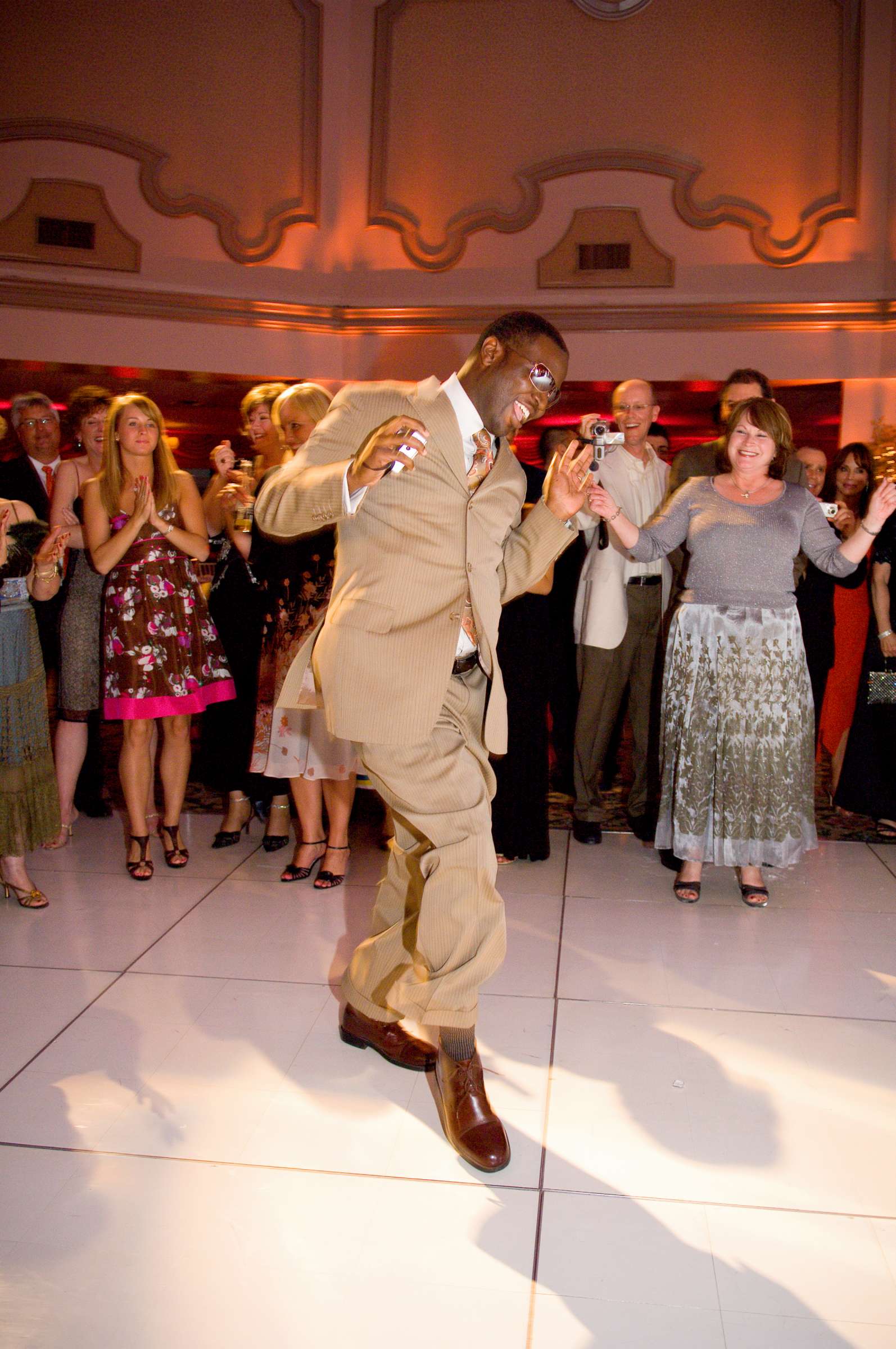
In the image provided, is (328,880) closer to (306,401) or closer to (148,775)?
(148,775)

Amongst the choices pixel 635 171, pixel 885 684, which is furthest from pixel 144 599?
pixel 635 171

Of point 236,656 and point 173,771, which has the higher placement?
point 236,656

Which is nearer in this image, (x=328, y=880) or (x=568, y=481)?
(x=568, y=481)

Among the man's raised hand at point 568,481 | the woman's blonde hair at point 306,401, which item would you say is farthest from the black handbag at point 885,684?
the man's raised hand at point 568,481

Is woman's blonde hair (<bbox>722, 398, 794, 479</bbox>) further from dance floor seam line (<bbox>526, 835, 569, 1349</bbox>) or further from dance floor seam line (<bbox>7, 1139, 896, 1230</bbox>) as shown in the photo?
dance floor seam line (<bbox>7, 1139, 896, 1230</bbox>)

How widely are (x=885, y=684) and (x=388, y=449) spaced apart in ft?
9.57

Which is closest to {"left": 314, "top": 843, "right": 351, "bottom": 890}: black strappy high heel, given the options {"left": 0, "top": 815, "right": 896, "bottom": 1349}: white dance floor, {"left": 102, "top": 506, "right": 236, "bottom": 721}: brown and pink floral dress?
{"left": 0, "top": 815, "right": 896, "bottom": 1349}: white dance floor

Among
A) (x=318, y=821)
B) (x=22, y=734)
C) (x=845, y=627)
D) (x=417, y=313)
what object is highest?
(x=417, y=313)

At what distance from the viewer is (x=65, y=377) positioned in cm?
877

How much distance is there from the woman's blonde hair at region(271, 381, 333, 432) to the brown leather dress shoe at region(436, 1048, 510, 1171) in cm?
190

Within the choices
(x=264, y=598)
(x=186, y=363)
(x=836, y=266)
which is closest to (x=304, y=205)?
(x=186, y=363)

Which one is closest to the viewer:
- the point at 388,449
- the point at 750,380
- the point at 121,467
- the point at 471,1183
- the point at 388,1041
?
the point at 388,449

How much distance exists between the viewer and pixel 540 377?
1.96 metres

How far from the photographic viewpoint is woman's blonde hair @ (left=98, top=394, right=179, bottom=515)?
11.3ft
